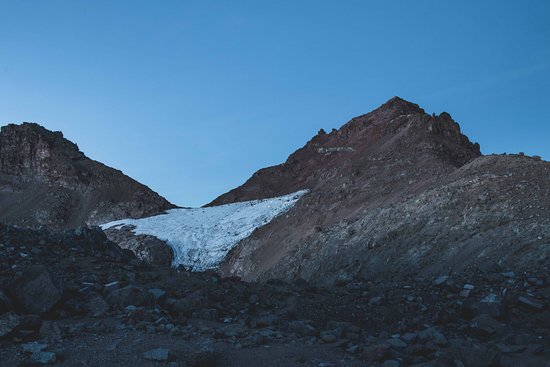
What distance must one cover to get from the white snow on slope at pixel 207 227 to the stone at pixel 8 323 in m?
26.3

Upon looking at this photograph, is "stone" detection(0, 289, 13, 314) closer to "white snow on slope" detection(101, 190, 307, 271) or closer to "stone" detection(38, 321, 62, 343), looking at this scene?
"stone" detection(38, 321, 62, 343)

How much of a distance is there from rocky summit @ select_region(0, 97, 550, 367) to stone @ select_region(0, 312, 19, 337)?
21mm

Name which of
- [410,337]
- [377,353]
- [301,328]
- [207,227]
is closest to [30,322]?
[301,328]

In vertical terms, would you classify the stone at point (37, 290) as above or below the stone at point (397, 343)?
above

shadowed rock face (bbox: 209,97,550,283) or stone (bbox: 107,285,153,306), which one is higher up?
shadowed rock face (bbox: 209,97,550,283)

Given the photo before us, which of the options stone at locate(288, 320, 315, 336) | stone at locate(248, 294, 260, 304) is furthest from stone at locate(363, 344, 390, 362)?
stone at locate(248, 294, 260, 304)

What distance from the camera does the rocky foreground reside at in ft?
23.5

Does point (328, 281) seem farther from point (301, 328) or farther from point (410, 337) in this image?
point (410, 337)

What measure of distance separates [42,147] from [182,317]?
65.1 meters

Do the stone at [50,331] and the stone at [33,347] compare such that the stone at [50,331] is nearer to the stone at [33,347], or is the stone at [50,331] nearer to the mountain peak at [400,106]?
the stone at [33,347]

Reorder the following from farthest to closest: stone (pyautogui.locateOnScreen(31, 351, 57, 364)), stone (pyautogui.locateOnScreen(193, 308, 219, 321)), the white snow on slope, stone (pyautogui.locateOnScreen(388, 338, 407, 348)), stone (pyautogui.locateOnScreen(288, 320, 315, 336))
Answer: the white snow on slope
stone (pyautogui.locateOnScreen(193, 308, 219, 321))
stone (pyautogui.locateOnScreen(288, 320, 315, 336))
stone (pyautogui.locateOnScreen(388, 338, 407, 348))
stone (pyautogui.locateOnScreen(31, 351, 57, 364))

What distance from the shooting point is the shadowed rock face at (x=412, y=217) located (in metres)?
17.1

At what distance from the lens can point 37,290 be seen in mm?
9102

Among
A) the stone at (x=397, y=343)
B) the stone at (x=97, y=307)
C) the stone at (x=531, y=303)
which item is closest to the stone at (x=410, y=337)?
the stone at (x=397, y=343)
